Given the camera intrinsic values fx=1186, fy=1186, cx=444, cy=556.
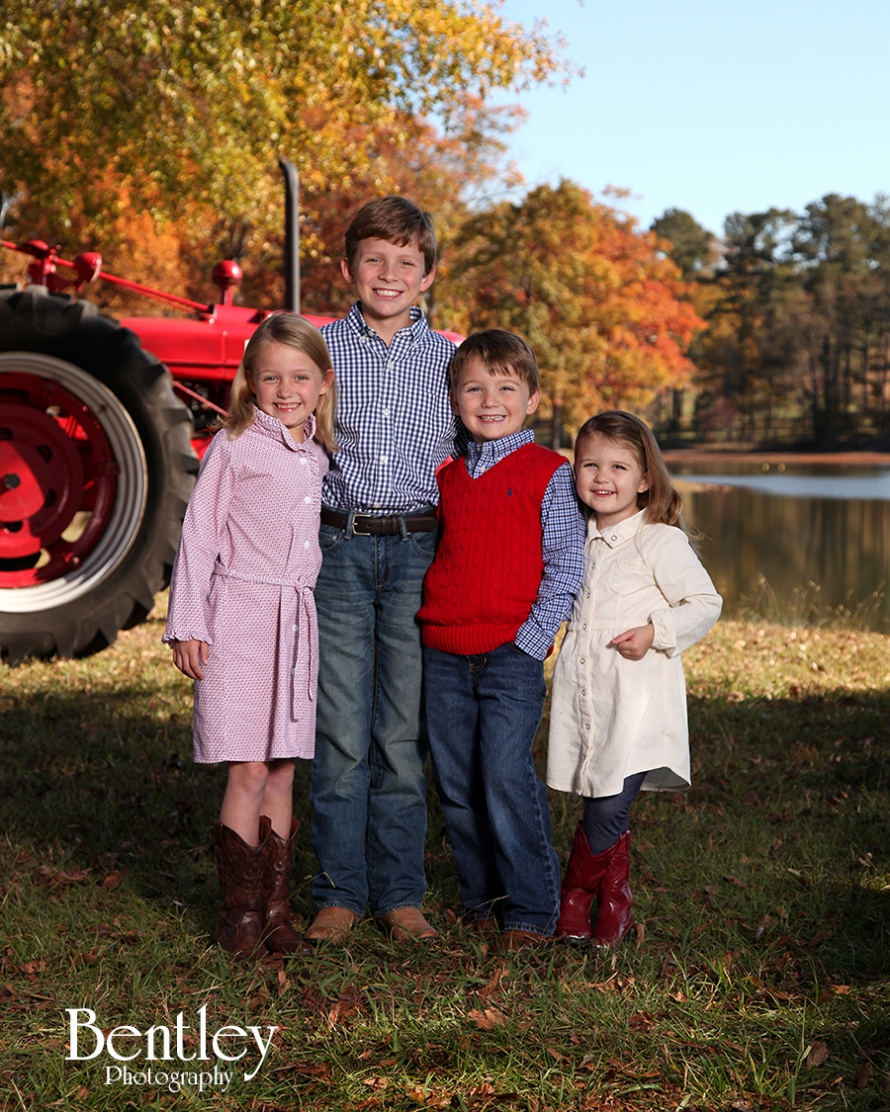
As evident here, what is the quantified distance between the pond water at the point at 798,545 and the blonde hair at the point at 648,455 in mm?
976

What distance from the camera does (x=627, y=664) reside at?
292 centimetres

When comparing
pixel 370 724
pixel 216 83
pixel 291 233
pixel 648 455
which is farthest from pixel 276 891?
pixel 216 83

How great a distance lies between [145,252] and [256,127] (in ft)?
35.0

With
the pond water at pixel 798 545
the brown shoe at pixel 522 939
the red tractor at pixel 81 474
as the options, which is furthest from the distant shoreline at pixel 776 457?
the brown shoe at pixel 522 939

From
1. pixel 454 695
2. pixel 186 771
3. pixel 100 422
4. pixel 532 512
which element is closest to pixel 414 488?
pixel 532 512

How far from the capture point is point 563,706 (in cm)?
299

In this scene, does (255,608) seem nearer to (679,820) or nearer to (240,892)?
(240,892)

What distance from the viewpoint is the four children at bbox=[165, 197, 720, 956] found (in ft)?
9.45

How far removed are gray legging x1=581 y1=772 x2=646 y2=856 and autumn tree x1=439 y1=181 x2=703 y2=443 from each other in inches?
915

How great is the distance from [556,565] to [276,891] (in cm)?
107

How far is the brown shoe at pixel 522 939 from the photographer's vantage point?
9.60 ft

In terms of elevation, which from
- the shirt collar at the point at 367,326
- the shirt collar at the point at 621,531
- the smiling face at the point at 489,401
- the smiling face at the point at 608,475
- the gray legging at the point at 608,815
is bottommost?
the gray legging at the point at 608,815

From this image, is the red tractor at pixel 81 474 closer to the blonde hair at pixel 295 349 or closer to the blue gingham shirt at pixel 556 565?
the blonde hair at pixel 295 349

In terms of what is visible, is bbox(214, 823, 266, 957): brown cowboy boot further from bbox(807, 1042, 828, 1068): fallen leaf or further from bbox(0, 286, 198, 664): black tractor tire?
bbox(0, 286, 198, 664): black tractor tire
